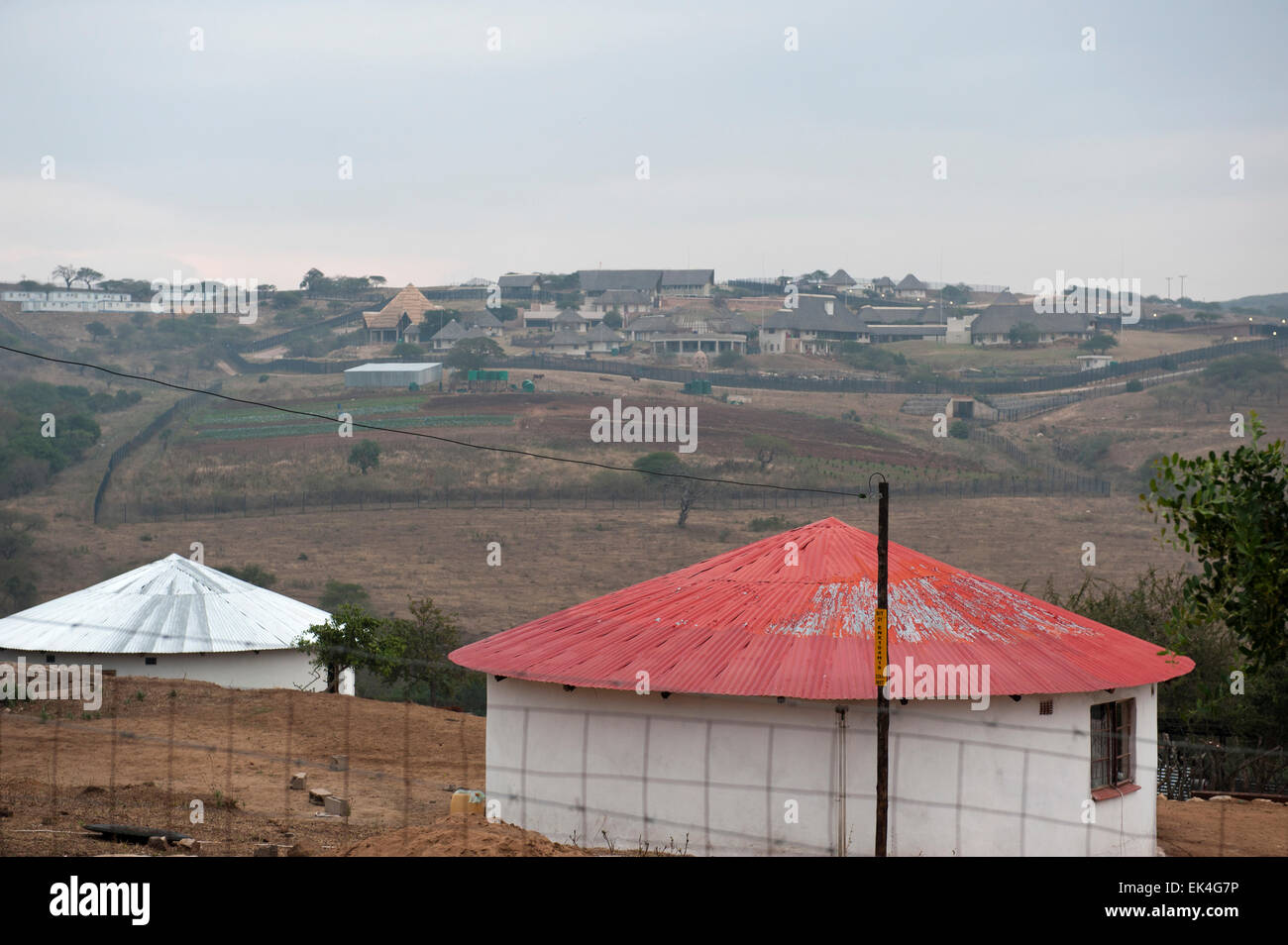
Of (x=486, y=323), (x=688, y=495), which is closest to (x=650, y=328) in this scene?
(x=486, y=323)

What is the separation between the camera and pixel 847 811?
18.1 m

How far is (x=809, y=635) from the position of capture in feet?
64.4

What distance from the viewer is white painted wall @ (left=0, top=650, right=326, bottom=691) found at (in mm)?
44062

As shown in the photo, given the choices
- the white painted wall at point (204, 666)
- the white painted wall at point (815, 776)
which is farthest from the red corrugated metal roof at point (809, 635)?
the white painted wall at point (204, 666)

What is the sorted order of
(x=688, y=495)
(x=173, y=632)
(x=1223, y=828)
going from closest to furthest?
1. (x=1223, y=828)
2. (x=173, y=632)
3. (x=688, y=495)

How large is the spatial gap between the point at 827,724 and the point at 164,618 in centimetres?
3464

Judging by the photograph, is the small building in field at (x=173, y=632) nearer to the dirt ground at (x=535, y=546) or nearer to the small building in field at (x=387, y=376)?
the dirt ground at (x=535, y=546)

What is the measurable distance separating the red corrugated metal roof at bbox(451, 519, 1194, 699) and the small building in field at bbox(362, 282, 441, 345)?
151412mm

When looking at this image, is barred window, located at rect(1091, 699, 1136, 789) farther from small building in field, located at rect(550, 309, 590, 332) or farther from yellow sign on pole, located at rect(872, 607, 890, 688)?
small building in field, located at rect(550, 309, 590, 332)

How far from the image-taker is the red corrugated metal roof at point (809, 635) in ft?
61.0

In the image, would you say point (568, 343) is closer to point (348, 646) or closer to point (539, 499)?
point (539, 499)

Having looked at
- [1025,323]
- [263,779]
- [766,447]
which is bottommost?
[263,779]

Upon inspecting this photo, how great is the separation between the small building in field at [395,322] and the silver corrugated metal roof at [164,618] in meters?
122

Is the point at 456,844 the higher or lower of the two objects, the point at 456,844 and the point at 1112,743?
the higher
